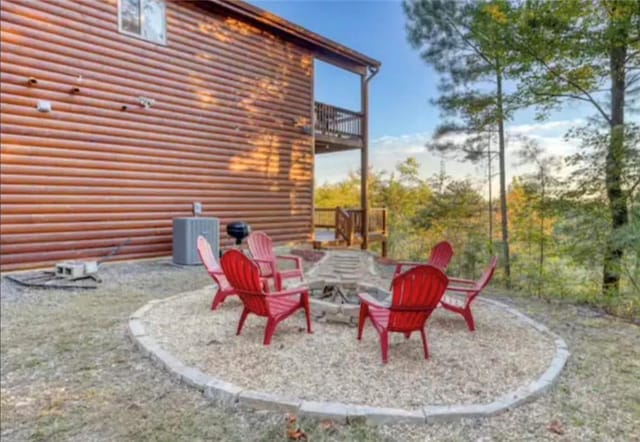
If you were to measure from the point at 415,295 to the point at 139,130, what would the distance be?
6619mm

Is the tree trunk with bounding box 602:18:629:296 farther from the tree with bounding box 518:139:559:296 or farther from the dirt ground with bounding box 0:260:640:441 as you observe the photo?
the dirt ground with bounding box 0:260:640:441

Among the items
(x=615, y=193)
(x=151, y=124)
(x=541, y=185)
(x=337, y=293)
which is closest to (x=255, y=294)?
(x=337, y=293)

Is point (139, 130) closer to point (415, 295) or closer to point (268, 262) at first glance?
point (268, 262)

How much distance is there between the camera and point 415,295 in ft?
9.65

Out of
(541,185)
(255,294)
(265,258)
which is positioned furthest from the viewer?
(541,185)

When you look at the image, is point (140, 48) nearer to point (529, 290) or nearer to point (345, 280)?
point (345, 280)

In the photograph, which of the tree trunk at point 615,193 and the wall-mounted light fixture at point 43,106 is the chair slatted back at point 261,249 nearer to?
the wall-mounted light fixture at point 43,106

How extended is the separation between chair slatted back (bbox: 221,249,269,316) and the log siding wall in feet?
15.6

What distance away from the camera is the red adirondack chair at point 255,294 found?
3.27 m

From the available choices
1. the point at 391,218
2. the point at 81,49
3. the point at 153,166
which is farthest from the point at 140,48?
the point at 391,218

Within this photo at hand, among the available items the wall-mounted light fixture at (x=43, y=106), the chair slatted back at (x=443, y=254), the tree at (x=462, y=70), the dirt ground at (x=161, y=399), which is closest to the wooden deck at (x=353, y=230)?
the tree at (x=462, y=70)

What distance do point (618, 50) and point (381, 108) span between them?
28.7 ft

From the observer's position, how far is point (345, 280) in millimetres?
4633

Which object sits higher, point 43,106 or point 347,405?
point 43,106
